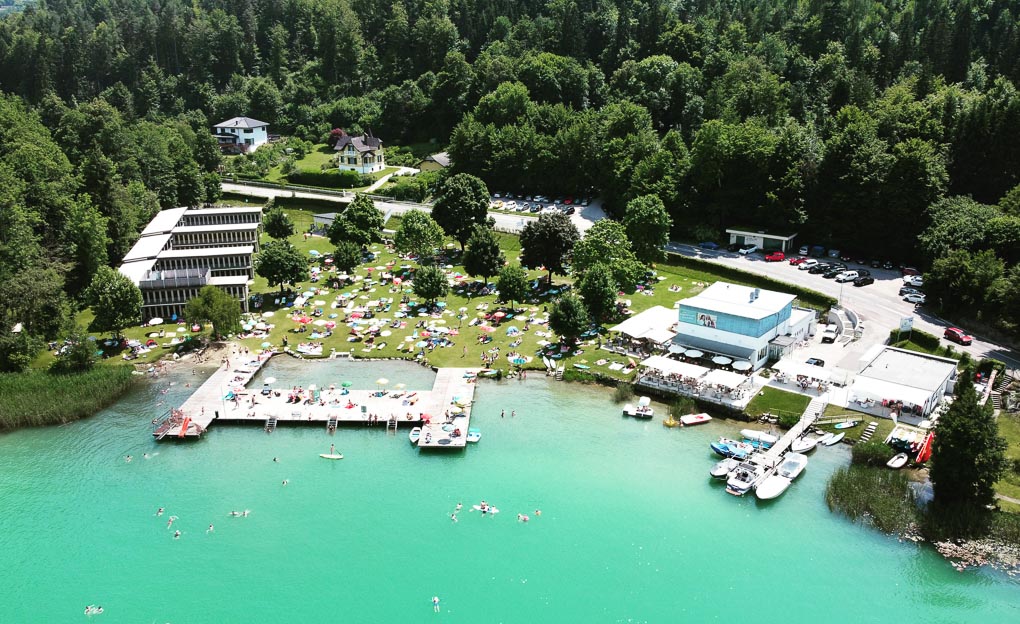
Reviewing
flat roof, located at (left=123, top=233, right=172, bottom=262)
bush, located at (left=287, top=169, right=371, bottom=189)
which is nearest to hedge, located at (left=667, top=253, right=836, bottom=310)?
bush, located at (left=287, top=169, right=371, bottom=189)

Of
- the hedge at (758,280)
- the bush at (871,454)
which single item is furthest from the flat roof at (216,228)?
the bush at (871,454)

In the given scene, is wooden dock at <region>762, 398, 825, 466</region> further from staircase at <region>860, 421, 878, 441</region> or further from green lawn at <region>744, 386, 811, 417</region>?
staircase at <region>860, 421, 878, 441</region>

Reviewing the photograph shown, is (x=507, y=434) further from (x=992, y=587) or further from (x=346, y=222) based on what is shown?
(x=346, y=222)

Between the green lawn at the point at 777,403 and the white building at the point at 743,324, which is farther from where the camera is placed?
the white building at the point at 743,324

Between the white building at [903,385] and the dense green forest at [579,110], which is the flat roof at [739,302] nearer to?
the white building at [903,385]

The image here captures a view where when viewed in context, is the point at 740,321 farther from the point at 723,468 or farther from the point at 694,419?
the point at 723,468

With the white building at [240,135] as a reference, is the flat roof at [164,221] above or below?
below

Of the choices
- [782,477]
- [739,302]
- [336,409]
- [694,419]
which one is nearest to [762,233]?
[739,302]

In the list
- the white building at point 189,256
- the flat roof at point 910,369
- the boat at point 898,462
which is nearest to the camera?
the boat at point 898,462
